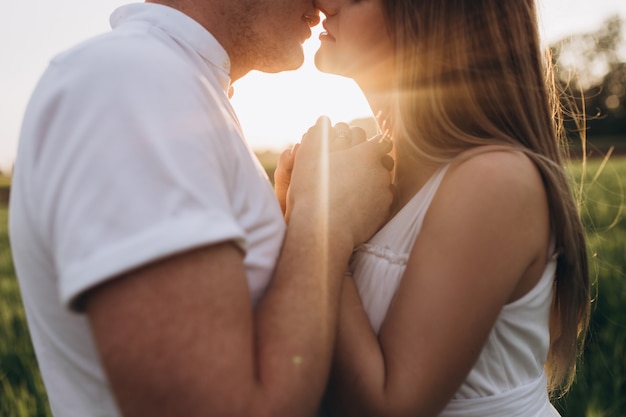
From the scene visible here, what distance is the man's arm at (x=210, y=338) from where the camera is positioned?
108cm

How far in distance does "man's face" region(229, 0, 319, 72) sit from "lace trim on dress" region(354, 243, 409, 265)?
770 mm

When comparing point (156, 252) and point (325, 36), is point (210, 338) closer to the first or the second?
point (156, 252)

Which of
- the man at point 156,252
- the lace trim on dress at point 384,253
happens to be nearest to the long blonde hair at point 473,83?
the lace trim on dress at point 384,253

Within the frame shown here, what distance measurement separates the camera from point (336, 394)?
5.42ft

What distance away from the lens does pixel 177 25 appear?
65.3 inches

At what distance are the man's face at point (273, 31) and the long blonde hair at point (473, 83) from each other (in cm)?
39

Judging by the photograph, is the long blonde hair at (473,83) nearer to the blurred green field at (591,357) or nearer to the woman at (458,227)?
the woman at (458,227)

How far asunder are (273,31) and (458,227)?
1011 millimetres

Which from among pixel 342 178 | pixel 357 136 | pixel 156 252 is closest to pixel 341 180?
pixel 342 178

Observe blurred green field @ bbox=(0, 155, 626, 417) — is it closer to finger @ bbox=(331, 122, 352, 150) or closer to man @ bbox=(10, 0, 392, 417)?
finger @ bbox=(331, 122, 352, 150)

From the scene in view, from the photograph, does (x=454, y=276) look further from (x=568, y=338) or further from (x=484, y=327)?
(x=568, y=338)

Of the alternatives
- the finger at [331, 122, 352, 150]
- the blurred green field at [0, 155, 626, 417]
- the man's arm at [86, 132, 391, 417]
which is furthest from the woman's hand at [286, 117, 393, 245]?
the blurred green field at [0, 155, 626, 417]

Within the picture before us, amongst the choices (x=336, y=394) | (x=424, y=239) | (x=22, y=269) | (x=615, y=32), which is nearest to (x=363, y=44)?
(x=424, y=239)

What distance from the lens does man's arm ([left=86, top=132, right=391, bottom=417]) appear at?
3.54ft
